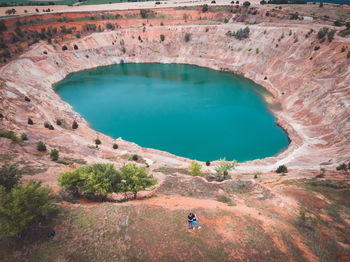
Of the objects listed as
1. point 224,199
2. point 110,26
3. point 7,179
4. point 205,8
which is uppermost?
point 205,8

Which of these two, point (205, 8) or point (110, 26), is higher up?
point (205, 8)

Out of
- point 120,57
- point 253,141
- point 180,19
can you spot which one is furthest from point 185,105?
point 180,19

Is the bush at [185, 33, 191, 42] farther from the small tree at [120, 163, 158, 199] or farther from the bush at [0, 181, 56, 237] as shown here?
the bush at [0, 181, 56, 237]

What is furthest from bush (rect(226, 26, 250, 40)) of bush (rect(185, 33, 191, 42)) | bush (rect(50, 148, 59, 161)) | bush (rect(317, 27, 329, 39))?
bush (rect(50, 148, 59, 161))

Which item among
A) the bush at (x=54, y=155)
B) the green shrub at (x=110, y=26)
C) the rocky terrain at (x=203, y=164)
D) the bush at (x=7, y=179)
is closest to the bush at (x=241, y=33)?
the rocky terrain at (x=203, y=164)

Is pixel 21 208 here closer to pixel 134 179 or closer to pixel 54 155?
pixel 134 179

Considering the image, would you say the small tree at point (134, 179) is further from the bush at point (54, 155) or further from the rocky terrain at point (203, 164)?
the bush at point (54, 155)

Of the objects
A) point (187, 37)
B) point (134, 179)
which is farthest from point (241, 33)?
point (134, 179)
